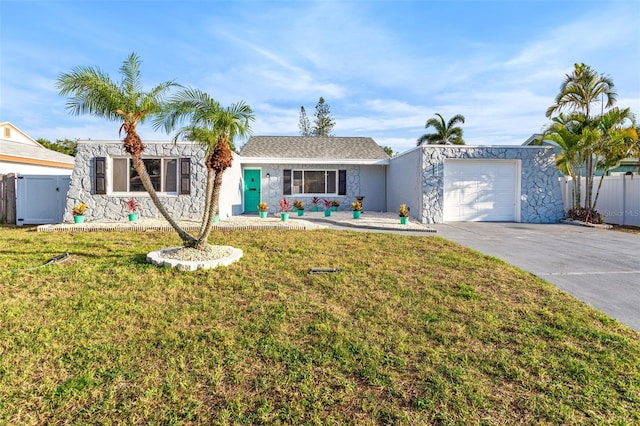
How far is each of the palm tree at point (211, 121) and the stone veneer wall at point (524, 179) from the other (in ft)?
28.2

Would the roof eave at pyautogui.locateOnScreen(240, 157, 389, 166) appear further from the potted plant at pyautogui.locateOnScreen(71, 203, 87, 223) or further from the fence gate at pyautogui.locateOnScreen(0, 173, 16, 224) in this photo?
the fence gate at pyautogui.locateOnScreen(0, 173, 16, 224)

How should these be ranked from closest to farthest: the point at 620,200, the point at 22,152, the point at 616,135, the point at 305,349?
the point at 305,349 < the point at 616,135 < the point at 620,200 < the point at 22,152

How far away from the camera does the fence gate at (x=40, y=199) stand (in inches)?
488

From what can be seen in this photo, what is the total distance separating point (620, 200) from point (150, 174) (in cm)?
1837

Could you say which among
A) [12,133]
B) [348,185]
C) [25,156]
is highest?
[12,133]

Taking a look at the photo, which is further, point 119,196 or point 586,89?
point 586,89

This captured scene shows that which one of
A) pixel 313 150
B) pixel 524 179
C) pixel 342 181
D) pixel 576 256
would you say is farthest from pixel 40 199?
pixel 524 179

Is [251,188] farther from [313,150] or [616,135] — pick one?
[616,135]

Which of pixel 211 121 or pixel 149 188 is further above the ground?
pixel 211 121

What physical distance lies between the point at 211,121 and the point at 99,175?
28.1 ft

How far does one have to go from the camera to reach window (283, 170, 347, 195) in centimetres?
1741

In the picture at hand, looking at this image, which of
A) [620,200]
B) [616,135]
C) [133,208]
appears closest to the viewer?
[133,208]

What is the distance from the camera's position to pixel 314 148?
19.2 metres

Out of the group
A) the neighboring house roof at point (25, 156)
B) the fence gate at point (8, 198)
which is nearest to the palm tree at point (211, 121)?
the fence gate at point (8, 198)
